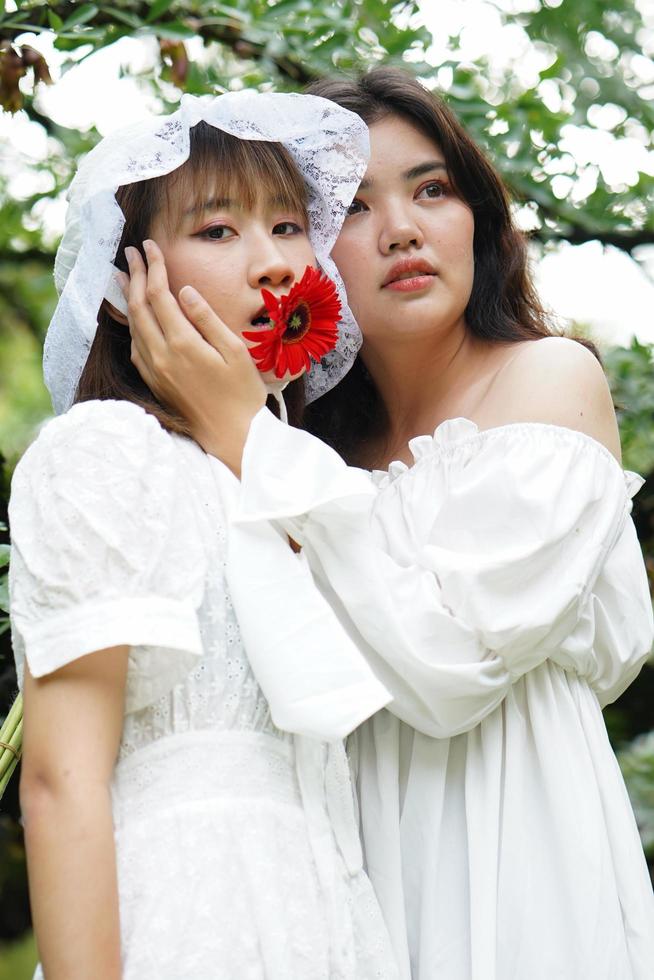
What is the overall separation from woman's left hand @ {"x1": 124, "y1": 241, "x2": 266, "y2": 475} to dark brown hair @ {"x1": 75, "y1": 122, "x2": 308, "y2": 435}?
45 millimetres

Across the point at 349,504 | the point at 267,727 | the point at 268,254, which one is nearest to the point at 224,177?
the point at 268,254

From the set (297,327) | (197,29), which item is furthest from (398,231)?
(197,29)

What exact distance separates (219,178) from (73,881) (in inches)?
43.9

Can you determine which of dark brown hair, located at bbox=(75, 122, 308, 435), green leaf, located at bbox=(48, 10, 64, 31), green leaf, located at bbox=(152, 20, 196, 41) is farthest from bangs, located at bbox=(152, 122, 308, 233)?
green leaf, located at bbox=(152, 20, 196, 41)

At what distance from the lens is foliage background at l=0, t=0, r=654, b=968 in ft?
8.95

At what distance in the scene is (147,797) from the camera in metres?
1.55

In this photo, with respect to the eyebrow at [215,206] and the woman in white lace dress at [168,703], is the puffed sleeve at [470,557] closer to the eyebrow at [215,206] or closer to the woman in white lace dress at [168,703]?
the woman in white lace dress at [168,703]

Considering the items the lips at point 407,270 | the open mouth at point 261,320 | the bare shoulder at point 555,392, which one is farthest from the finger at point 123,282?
the bare shoulder at point 555,392

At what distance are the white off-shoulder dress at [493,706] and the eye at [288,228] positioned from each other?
37 cm

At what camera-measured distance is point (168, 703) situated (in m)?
1.58

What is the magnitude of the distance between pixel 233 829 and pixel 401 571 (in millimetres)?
576

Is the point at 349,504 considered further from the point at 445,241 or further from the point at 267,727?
the point at 445,241

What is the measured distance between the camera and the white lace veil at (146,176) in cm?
183

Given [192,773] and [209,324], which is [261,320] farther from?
[192,773]
